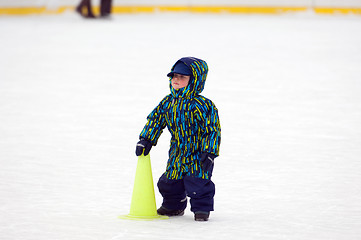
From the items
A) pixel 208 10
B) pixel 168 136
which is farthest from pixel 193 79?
pixel 208 10

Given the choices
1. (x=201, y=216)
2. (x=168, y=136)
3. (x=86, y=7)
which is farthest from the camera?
(x=86, y=7)

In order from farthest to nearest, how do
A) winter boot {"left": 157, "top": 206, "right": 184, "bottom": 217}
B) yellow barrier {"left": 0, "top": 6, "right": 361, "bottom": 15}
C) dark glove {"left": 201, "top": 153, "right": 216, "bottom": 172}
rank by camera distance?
1. yellow barrier {"left": 0, "top": 6, "right": 361, "bottom": 15}
2. winter boot {"left": 157, "top": 206, "right": 184, "bottom": 217}
3. dark glove {"left": 201, "top": 153, "right": 216, "bottom": 172}

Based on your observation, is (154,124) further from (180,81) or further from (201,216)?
(201,216)

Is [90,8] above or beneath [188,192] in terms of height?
above

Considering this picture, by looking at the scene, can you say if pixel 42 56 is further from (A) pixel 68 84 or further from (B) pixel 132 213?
(B) pixel 132 213

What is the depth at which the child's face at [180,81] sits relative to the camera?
136 inches

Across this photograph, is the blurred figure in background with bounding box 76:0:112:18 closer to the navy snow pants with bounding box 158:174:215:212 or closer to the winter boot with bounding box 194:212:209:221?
the navy snow pants with bounding box 158:174:215:212

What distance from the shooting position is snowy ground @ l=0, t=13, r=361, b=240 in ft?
11.6

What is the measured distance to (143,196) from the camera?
3574 mm

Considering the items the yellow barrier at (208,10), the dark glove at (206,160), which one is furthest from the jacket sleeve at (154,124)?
the yellow barrier at (208,10)

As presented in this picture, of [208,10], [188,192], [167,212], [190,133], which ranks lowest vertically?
[167,212]

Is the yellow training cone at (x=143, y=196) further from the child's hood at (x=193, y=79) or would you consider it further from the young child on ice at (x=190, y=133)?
the child's hood at (x=193, y=79)

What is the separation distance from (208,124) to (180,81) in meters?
0.22

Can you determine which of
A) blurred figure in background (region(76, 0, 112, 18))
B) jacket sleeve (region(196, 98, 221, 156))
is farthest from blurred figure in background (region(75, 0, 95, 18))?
jacket sleeve (region(196, 98, 221, 156))
